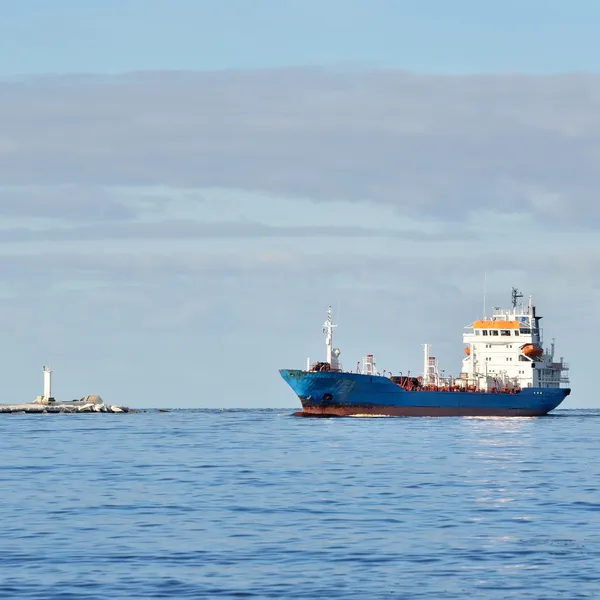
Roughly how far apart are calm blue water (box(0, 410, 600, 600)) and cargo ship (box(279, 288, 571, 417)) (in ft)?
161

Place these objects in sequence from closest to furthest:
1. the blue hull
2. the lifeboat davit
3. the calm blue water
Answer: the calm blue water, the blue hull, the lifeboat davit

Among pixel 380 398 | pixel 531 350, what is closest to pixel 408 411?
pixel 380 398

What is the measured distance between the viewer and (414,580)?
2580cm

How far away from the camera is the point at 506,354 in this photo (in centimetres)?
12788

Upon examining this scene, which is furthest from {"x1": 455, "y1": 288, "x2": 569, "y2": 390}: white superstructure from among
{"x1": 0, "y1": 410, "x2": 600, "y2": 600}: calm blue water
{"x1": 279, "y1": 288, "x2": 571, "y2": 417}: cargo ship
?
{"x1": 0, "y1": 410, "x2": 600, "y2": 600}: calm blue water

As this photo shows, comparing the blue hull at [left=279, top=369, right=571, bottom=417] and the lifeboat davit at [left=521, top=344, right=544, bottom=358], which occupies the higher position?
the lifeboat davit at [left=521, top=344, right=544, bottom=358]

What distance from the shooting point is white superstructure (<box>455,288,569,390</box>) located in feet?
416

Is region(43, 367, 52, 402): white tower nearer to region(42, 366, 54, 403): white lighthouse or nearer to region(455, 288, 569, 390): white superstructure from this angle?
region(42, 366, 54, 403): white lighthouse

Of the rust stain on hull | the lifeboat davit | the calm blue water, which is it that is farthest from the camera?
the lifeboat davit

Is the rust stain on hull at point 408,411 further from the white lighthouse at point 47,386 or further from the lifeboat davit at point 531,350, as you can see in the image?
the white lighthouse at point 47,386

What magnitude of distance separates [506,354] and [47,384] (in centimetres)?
8217

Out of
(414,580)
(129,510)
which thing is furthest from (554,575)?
(129,510)

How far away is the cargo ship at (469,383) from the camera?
117312 mm

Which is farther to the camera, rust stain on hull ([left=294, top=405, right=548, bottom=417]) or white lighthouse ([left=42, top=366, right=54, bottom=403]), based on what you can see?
white lighthouse ([left=42, top=366, right=54, bottom=403])
